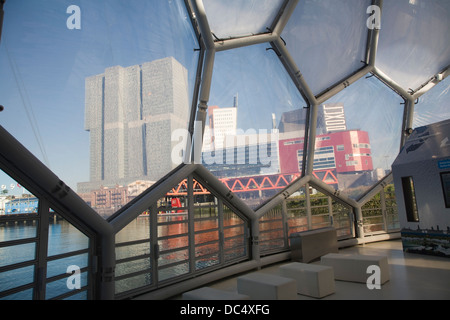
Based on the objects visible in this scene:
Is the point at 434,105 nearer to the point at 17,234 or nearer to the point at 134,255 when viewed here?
the point at 134,255

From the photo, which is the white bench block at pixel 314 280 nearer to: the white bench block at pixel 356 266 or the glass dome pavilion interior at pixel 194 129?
the white bench block at pixel 356 266

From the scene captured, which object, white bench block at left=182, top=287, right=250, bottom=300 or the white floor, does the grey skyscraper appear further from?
the white floor

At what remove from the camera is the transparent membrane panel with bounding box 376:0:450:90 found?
29.8ft

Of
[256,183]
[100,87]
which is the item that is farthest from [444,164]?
[100,87]

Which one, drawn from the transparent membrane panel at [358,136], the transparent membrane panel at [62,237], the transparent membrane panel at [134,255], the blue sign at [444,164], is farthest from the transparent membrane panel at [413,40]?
the transparent membrane panel at [62,237]

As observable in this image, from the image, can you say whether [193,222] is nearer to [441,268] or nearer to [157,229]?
[157,229]

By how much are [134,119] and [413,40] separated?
392 inches

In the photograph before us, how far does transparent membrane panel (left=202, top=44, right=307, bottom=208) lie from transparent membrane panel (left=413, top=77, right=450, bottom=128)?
5.55 metres

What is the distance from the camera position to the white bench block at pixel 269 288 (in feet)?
13.4

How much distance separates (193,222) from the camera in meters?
6.14


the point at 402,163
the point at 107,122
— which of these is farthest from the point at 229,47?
the point at 402,163

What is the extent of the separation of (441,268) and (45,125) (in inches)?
318

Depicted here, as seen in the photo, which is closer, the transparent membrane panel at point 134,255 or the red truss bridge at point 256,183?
the transparent membrane panel at point 134,255

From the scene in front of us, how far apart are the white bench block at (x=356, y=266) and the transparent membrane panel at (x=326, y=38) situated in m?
5.16
